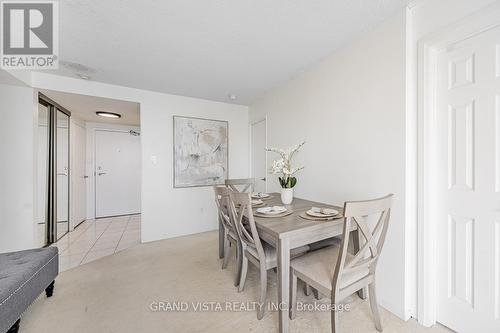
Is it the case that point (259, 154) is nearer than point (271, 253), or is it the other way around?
point (271, 253)

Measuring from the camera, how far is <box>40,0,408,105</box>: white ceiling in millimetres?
1438

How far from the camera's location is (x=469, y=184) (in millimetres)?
1274

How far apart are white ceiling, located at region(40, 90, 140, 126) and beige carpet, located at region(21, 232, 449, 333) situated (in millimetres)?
2190

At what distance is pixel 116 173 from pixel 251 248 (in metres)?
4.32

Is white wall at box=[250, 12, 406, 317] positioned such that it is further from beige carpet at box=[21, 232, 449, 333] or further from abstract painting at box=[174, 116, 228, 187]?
abstract painting at box=[174, 116, 228, 187]

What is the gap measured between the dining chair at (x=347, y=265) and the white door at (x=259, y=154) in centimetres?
204

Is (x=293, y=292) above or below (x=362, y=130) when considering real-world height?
below

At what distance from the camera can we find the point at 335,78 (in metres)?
2.05

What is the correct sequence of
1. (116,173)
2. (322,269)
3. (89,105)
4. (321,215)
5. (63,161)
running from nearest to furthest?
(322,269) → (321,215) → (89,105) → (63,161) → (116,173)

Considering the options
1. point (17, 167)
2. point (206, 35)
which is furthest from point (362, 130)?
point (17, 167)

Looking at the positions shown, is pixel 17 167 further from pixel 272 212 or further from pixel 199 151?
pixel 272 212

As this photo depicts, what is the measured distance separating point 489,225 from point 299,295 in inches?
55.5

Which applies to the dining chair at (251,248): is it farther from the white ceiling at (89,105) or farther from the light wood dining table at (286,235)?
the white ceiling at (89,105)

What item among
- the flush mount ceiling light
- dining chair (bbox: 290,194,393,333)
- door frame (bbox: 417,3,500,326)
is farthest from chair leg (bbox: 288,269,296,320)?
the flush mount ceiling light
